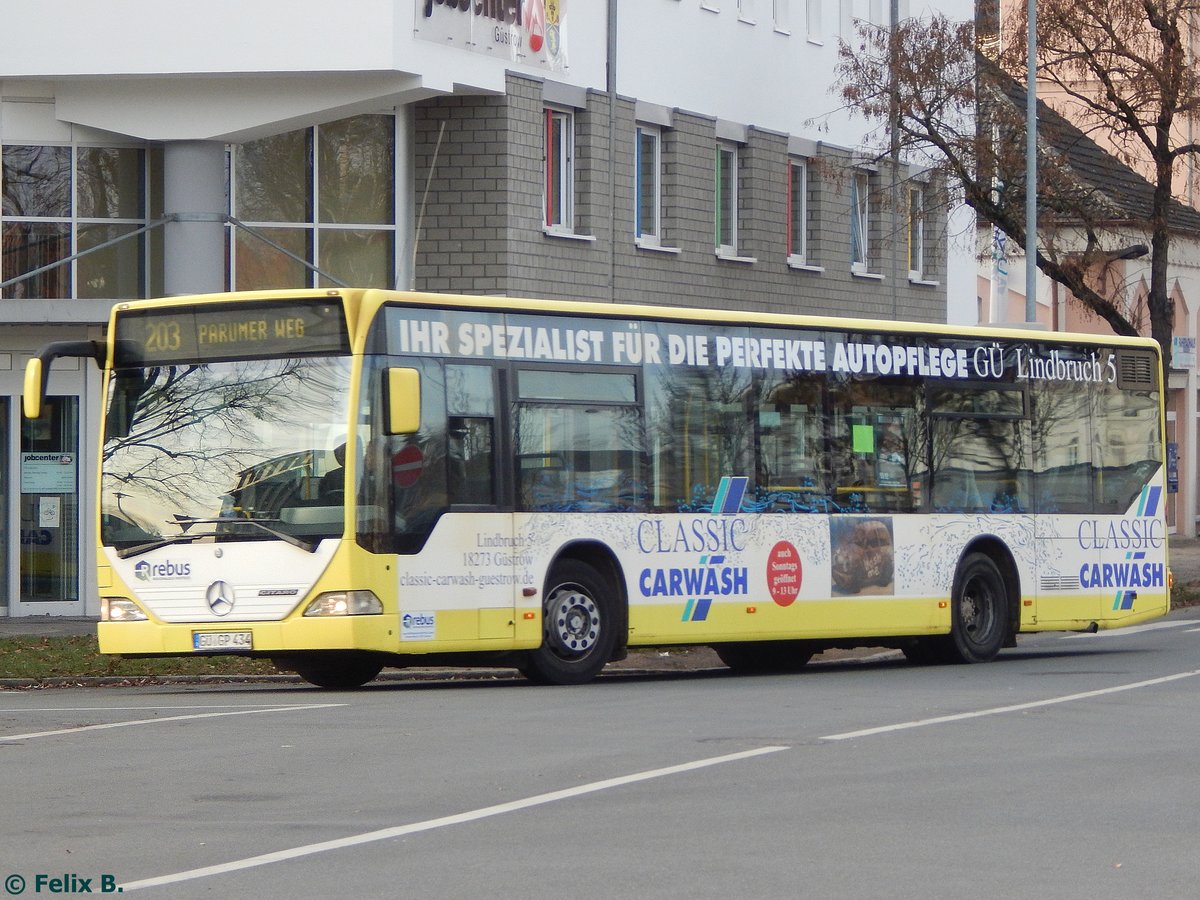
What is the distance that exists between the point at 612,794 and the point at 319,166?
18.7 meters

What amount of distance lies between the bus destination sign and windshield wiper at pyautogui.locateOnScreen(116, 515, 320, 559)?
1145mm

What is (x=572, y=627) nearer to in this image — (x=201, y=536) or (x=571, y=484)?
(x=571, y=484)

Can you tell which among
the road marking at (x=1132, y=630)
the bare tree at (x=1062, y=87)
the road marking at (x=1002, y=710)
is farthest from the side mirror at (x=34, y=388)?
the bare tree at (x=1062, y=87)

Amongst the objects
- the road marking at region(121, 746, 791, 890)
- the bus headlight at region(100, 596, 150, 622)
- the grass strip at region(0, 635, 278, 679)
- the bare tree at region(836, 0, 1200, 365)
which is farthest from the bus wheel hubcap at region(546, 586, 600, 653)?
the bare tree at region(836, 0, 1200, 365)

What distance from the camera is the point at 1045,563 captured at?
22.1 metres

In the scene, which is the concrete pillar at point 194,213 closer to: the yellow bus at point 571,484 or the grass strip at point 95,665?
the grass strip at point 95,665

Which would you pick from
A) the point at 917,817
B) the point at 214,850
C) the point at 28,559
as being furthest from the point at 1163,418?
the point at 214,850

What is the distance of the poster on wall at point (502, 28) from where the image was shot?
2708cm

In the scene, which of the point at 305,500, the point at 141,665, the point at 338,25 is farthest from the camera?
the point at 338,25

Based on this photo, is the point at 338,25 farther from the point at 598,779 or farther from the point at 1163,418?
the point at 598,779

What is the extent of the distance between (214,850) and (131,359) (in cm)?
867

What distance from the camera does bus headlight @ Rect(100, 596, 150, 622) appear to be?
56.0 ft

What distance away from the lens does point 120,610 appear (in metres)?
17.2

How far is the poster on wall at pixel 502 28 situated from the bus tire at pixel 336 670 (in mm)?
9881
